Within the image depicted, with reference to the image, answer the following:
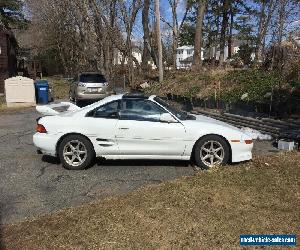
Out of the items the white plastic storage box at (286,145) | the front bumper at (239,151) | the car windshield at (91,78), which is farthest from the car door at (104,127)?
the car windshield at (91,78)

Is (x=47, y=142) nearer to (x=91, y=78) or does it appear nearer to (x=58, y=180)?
(x=58, y=180)

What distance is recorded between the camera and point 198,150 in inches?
287

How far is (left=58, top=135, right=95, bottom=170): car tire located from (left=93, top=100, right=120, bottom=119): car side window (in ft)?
1.78

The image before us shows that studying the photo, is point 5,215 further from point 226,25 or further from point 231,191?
point 226,25

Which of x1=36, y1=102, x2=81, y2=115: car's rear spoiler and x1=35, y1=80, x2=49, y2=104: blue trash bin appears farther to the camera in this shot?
x1=35, y1=80, x2=49, y2=104: blue trash bin

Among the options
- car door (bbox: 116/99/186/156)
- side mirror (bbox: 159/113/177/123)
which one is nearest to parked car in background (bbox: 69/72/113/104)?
car door (bbox: 116/99/186/156)

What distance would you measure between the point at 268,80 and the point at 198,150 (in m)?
12.0

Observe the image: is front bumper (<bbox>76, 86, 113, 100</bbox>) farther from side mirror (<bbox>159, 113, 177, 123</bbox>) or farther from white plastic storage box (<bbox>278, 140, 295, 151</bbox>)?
side mirror (<bbox>159, 113, 177, 123</bbox>)

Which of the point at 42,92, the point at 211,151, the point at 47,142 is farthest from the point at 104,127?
the point at 42,92

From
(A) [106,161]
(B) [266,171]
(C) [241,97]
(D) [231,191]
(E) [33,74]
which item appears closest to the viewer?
(D) [231,191]

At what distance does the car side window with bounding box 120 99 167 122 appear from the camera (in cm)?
740

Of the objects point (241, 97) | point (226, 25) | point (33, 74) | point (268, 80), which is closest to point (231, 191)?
point (241, 97)

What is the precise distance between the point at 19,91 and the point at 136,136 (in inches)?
531

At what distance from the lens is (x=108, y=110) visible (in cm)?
749
